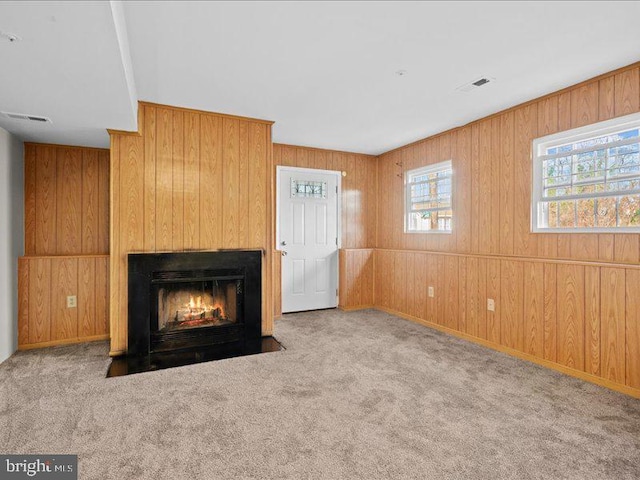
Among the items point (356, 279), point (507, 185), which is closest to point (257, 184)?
point (356, 279)

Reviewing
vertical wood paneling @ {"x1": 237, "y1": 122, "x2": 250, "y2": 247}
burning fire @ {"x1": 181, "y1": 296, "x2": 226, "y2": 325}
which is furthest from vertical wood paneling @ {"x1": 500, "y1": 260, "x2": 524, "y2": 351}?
burning fire @ {"x1": 181, "y1": 296, "x2": 226, "y2": 325}

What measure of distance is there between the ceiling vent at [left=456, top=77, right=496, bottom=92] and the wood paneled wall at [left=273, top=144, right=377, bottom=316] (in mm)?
2570

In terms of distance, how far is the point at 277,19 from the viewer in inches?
83.7

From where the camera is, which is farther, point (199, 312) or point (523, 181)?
point (199, 312)

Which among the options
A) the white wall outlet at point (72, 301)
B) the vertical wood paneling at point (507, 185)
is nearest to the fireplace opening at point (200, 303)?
the white wall outlet at point (72, 301)

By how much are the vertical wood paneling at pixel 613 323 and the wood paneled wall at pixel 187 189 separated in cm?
312

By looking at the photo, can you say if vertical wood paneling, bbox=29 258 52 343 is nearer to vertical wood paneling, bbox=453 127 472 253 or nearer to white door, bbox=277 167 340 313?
white door, bbox=277 167 340 313

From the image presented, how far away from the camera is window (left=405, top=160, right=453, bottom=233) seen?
15.1 feet

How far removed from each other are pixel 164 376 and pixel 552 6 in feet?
12.3

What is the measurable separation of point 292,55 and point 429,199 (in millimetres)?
2989

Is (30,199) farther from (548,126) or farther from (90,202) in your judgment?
(548,126)

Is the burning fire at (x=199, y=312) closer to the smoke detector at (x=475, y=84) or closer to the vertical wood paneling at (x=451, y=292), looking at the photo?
the vertical wood paneling at (x=451, y=292)

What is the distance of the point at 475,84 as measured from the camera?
10.1ft

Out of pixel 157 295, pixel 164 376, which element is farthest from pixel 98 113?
pixel 164 376
